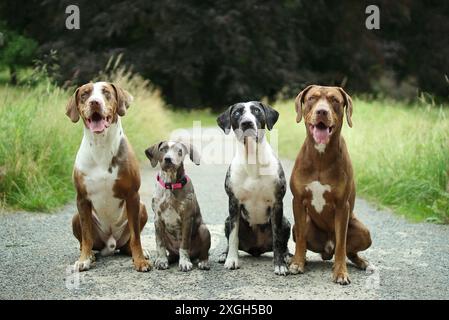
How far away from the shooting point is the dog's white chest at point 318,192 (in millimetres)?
4609

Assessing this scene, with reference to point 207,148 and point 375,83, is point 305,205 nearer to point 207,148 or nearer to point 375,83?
point 207,148

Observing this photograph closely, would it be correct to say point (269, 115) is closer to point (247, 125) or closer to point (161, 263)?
point (247, 125)

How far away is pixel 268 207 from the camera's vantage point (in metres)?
4.93

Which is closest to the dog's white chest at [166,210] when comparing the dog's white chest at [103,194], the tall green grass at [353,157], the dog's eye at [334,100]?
the dog's white chest at [103,194]

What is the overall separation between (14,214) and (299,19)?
63.6ft

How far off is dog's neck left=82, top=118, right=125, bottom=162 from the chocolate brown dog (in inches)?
15.3

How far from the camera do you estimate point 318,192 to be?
4.63m

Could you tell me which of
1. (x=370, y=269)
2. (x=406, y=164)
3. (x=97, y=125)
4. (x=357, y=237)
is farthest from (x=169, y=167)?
(x=406, y=164)

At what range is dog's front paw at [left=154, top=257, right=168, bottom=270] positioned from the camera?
16.2 ft

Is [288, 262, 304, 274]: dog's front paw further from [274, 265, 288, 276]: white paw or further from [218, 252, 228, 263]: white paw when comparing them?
[218, 252, 228, 263]: white paw

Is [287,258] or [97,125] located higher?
[97,125]

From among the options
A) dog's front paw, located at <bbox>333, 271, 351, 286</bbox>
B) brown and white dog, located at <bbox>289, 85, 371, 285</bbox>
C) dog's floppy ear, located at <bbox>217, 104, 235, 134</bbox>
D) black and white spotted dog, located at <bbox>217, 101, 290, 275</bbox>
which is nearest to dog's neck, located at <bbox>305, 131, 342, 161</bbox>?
brown and white dog, located at <bbox>289, 85, 371, 285</bbox>

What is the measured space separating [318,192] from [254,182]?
530mm
